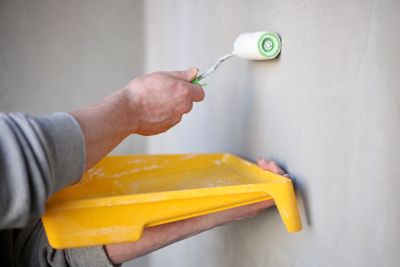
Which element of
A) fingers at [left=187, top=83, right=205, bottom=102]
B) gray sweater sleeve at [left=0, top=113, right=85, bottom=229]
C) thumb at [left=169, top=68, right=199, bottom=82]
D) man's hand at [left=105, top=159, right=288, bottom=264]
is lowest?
man's hand at [left=105, top=159, right=288, bottom=264]

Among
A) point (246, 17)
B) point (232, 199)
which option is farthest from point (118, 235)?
point (246, 17)

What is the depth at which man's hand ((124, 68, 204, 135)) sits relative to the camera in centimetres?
67

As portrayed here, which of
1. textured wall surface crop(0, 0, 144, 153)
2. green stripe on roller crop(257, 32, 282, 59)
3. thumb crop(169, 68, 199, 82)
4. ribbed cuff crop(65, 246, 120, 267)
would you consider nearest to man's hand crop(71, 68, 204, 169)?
thumb crop(169, 68, 199, 82)

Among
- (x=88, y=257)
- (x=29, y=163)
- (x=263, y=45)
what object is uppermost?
(x=263, y=45)

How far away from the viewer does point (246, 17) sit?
89 cm

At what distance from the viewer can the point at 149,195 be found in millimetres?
Result: 634

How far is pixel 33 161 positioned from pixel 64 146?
0.16 ft

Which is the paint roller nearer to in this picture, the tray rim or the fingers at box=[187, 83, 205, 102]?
the fingers at box=[187, 83, 205, 102]

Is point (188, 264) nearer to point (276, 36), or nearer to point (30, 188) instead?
point (276, 36)

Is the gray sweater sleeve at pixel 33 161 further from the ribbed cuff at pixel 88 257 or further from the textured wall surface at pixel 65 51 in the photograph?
the textured wall surface at pixel 65 51

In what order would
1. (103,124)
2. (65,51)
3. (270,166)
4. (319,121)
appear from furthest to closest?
(65,51) < (270,166) < (319,121) < (103,124)

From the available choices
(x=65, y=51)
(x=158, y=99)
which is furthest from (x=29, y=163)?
(x=65, y=51)

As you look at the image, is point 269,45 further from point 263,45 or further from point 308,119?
point 308,119

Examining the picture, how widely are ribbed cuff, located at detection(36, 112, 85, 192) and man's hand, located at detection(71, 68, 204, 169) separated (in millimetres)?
17
